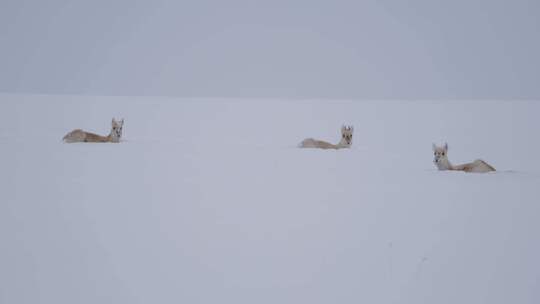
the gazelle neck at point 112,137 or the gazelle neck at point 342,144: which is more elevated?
the gazelle neck at point 342,144

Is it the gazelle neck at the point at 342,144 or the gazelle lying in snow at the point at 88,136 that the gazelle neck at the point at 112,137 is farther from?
the gazelle neck at the point at 342,144

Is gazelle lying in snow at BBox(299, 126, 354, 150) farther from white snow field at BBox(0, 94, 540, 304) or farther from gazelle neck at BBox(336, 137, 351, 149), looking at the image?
white snow field at BBox(0, 94, 540, 304)

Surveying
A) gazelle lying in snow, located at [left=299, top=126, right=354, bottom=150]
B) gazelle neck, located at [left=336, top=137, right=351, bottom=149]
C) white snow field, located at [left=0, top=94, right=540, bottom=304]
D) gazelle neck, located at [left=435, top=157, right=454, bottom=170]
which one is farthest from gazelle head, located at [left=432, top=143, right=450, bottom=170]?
gazelle neck, located at [left=336, top=137, right=351, bottom=149]

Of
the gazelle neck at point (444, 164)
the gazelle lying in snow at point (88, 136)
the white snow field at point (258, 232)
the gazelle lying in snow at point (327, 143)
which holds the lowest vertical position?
the white snow field at point (258, 232)

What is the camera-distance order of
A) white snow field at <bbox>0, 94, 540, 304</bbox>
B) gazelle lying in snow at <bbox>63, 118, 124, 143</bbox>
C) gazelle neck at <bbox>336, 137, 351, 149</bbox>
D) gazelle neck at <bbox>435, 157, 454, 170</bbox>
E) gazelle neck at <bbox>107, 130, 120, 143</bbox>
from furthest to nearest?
gazelle neck at <bbox>336, 137, 351, 149</bbox>, gazelle neck at <bbox>107, 130, 120, 143</bbox>, gazelle lying in snow at <bbox>63, 118, 124, 143</bbox>, gazelle neck at <bbox>435, 157, 454, 170</bbox>, white snow field at <bbox>0, 94, 540, 304</bbox>

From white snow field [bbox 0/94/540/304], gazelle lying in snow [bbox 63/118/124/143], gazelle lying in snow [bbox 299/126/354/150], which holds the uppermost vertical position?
gazelle lying in snow [bbox 299/126/354/150]

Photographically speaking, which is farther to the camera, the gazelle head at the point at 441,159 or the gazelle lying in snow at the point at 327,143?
the gazelle lying in snow at the point at 327,143

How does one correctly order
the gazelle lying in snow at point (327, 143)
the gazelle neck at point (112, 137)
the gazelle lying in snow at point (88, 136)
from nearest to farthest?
the gazelle lying in snow at point (88, 136), the gazelle neck at point (112, 137), the gazelle lying in snow at point (327, 143)

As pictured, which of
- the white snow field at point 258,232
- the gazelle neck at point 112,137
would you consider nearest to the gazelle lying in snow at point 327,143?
the gazelle neck at point 112,137

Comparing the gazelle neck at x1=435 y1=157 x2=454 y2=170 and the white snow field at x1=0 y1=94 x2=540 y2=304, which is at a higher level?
the gazelle neck at x1=435 y1=157 x2=454 y2=170

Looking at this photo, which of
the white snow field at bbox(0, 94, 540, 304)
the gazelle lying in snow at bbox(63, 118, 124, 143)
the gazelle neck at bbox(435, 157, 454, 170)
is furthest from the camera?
the gazelle lying in snow at bbox(63, 118, 124, 143)

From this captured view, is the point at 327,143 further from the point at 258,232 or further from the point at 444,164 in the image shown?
the point at 258,232

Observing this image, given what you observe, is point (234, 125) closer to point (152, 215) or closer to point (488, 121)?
point (488, 121)

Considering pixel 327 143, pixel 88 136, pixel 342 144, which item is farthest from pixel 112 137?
pixel 342 144
